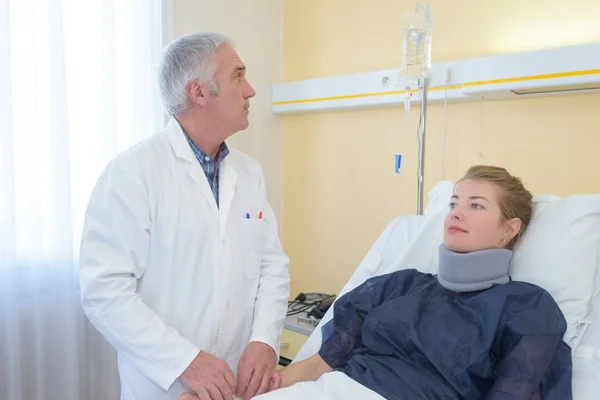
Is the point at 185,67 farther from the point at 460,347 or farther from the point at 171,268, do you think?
the point at 460,347

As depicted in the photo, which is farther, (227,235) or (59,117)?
(59,117)

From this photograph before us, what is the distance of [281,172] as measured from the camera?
10.1 ft

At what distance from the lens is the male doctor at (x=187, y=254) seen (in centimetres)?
145

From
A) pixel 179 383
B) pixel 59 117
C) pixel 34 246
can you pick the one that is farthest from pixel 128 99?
pixel 179 383

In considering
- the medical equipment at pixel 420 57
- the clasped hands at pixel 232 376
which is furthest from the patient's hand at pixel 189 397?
the medical equipment at pixel 420 57

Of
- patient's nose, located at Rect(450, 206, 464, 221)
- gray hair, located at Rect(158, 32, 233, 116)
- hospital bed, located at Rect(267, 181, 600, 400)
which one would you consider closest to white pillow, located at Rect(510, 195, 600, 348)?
hospital bed, located at Rect(267, 181, 600, 400)

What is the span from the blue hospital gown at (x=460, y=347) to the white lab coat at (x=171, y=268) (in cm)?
31

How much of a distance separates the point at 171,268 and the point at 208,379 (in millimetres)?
330

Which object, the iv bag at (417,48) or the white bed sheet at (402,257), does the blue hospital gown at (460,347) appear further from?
the iv bag at (417,48)

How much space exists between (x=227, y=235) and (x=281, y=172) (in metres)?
1.45

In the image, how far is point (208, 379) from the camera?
1431 millimetres

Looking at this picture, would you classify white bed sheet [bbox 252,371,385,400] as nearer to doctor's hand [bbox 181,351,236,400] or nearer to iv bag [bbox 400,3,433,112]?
doctor's hand [bbox 181,351,236,400]

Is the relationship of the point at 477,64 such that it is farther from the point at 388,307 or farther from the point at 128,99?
the point at 128,99

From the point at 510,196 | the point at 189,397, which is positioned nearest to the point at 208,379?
the point at 189,397
